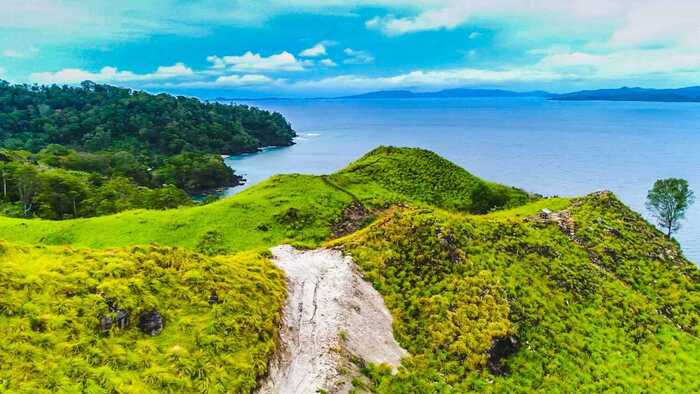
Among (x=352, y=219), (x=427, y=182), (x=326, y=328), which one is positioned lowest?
(x=352, y=219)

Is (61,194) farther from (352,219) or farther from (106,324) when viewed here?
(106,324)

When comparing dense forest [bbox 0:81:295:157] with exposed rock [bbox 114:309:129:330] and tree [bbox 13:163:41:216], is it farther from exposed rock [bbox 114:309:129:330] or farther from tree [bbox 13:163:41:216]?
exposed rock [bbox 114:309:129:330]

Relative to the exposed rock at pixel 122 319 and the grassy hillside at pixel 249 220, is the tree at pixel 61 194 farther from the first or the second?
the exposed rock at pixel 122 319

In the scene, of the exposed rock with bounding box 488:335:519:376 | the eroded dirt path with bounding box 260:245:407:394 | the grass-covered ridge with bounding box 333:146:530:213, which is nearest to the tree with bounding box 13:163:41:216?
the grass-covered ridge with bounding box 333:146:530:213

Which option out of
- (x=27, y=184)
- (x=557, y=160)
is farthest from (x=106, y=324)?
(x=557, y=160)

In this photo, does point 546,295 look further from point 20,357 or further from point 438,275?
point 20,357
